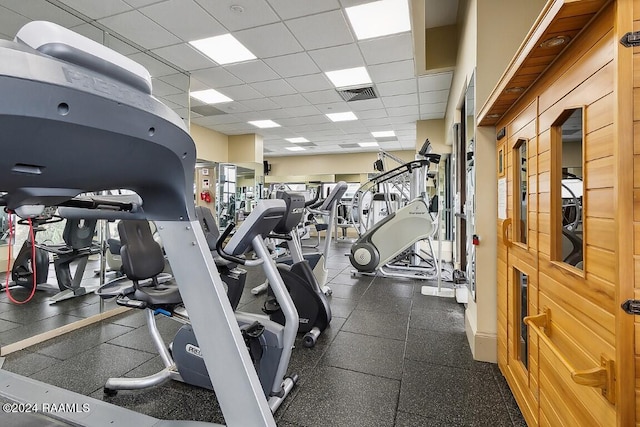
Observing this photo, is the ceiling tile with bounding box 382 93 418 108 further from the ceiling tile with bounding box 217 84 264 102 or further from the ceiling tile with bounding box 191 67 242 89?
the ceiling tile with bounding box 191 67 242 89

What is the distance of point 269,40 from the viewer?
3795mm

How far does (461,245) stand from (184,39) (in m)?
4.60

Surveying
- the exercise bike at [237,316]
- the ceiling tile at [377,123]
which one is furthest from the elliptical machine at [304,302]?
the ceiling tile at [377,123]

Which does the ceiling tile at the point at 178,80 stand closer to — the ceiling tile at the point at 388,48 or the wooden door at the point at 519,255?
the ceiling tile at the point at 388,48

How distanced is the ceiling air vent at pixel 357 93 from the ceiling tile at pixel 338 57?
0.90 m

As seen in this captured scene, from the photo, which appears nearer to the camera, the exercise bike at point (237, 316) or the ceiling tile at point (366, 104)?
the exercise bike at point (237, 316)

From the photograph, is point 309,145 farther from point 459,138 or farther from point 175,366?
point 175,366

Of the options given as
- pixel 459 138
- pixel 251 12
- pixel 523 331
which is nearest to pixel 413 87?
pixel 459 138

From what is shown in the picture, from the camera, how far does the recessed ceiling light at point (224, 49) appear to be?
3818mm

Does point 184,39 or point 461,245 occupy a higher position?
point 184,39

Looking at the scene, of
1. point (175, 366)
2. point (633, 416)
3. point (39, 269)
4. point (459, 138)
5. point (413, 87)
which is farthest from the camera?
point (413, 87)

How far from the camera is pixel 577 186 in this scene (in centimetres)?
110

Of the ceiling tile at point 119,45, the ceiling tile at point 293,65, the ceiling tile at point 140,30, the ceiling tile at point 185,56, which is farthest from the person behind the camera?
the ceiling tile at point 293,65

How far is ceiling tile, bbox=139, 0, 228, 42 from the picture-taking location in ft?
10.3
